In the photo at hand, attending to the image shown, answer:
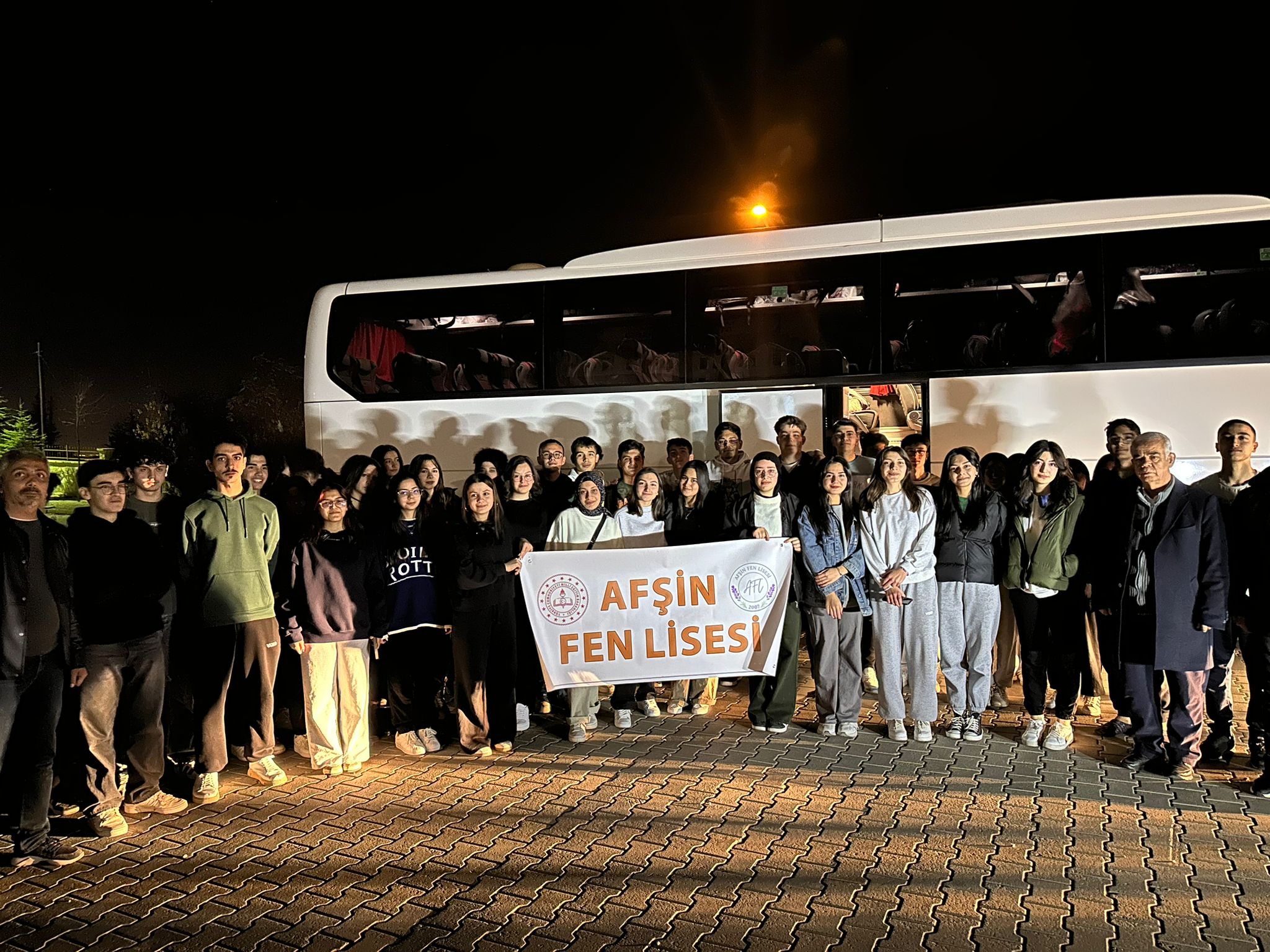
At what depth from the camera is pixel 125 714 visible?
4664mm

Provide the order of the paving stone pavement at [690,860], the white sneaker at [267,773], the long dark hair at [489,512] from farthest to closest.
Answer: the long dark hair at [489,512], the white sneaker at [267,773], the paving stone pavement at [690,860]

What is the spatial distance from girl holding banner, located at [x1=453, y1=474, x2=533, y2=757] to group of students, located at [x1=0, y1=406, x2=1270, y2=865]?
0.02 metres

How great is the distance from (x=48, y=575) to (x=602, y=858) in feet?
9.59

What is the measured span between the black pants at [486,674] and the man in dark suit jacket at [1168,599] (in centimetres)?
377

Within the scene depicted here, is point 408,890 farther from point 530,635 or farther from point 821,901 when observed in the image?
point 530,635

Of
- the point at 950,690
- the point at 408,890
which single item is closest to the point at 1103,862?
the point at 950,690

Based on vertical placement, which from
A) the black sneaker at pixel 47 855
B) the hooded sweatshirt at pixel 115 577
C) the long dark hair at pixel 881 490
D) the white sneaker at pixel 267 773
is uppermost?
the long dark hair at pixel 881 490

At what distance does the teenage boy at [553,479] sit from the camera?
7348 millimetres

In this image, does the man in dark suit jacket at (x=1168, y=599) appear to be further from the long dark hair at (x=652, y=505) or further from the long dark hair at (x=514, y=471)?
the long dark hair at (x=514, y=471)

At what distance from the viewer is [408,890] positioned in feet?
12.4

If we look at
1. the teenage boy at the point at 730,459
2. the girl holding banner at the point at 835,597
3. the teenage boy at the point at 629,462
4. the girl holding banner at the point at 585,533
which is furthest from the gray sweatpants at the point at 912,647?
the teenage boy at the point at 629,462

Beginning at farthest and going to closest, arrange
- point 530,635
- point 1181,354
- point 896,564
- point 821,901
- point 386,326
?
1. point 386,326
2. point 1181,354
3. point 530,635
4. point 896,564
5. point 821,901

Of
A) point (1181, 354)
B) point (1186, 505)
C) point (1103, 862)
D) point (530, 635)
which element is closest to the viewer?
point (1103, 862)

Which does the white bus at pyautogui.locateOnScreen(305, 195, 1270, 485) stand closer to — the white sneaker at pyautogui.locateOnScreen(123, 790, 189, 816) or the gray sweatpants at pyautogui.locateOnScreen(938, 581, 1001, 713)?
the gray sweatpants at pyautogui.locateOnScreen(938, 581, 1001, 713)
